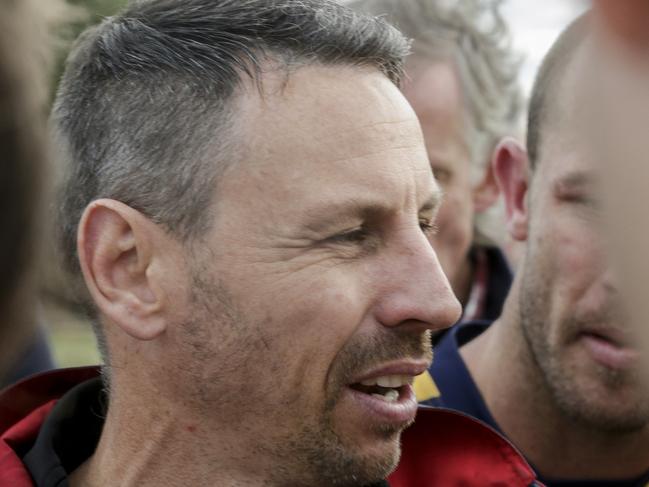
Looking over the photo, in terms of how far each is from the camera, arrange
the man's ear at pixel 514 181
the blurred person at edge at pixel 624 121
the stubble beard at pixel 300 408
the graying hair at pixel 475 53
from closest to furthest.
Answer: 1. the blurred person at edge at pixel 624 121
2. the stubble beard at pixel 300 408
3. the man's ear at pixel 514 181
4. the graying hair at pixel 475 53

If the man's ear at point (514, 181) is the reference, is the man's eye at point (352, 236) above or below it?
above

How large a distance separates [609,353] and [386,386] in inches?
32.2

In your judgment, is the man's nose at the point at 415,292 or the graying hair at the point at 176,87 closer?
the man's nose at the point at 415,292

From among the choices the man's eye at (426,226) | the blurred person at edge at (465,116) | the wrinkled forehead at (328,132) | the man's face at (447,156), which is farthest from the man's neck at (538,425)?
the man's face at (447,156)

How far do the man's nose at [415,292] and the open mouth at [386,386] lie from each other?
13cm

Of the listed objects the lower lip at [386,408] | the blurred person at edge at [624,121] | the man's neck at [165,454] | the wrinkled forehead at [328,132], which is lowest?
the man's neck at [165,454]

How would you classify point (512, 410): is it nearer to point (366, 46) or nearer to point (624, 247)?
point (366, 46)

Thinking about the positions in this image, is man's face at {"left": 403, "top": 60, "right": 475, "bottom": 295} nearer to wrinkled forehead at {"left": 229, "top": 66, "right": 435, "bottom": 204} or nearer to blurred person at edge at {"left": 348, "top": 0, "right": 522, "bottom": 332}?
blurred person at edge at {"left": 348, "top": 0, "right": 522, "bottom": 332}

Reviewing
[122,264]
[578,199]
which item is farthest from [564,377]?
[122,264]

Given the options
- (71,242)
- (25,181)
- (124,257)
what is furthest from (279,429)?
(25,181)

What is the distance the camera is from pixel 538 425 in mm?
2980

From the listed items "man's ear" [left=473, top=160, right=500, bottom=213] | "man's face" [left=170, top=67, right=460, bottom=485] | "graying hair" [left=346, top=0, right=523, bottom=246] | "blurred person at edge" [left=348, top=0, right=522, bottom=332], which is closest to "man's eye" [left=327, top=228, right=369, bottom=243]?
"man's face" [left=170, top=67, right=460, bottom=485]

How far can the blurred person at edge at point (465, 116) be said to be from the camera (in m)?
4.44

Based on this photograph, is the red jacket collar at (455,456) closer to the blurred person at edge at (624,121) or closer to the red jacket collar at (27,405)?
the red jacket collar at (27,405)
